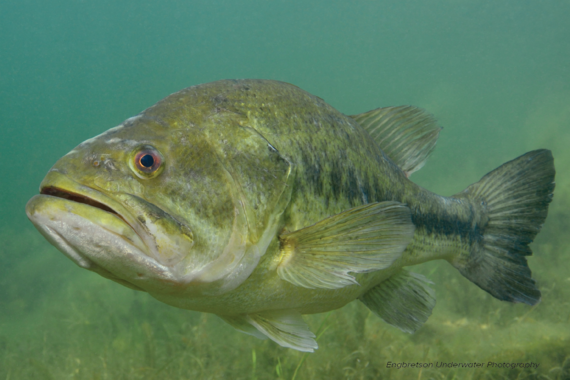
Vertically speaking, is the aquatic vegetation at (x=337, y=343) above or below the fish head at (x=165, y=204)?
below

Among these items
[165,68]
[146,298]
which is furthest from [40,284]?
[165,68]

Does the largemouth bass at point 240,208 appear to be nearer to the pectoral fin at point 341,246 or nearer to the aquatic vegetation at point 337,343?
the pectoral fin at point 341,246

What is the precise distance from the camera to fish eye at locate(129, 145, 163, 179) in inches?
54.9

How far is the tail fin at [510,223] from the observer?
2.73m

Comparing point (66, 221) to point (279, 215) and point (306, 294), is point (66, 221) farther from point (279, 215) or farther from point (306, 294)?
point (306, 294)

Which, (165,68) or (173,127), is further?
(165,68)

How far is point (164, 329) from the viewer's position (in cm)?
716

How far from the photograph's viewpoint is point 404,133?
291cm

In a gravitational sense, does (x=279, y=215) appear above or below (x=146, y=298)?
above

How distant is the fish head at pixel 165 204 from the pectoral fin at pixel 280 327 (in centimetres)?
43

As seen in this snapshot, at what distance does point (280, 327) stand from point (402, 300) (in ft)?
3.80

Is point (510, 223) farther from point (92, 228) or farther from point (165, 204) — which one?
point (92, 228)

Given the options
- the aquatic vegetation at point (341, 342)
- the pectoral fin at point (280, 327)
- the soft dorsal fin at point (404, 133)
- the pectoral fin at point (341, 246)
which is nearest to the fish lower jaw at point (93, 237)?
the pectoral fin at point (341, 246)

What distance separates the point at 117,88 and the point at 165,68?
2021 cm
